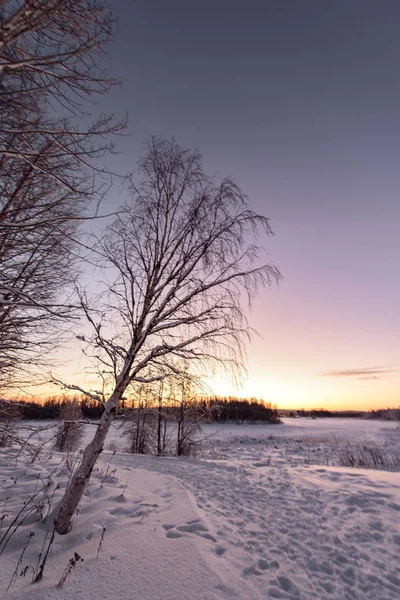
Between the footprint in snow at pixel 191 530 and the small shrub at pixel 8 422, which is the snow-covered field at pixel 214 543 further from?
the small shrub at pixel 8 422

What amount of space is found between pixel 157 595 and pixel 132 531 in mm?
1386

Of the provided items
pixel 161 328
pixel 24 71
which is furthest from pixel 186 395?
pixel 24 71

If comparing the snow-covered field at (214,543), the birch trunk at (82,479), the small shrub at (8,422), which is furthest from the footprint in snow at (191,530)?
the small shrub at (8,422)

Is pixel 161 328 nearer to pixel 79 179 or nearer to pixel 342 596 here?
pixel 79 179

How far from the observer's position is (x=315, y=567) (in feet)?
10.6

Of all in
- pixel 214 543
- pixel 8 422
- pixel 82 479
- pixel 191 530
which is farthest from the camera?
pixel 8 422

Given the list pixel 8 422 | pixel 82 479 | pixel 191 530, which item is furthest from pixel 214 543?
pixel 8 422

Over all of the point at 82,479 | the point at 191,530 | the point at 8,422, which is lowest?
the point at 191,530

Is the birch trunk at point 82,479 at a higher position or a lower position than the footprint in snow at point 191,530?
higher

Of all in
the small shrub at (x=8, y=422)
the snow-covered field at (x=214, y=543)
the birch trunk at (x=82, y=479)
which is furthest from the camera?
the small shrub at (x=8, y=422)

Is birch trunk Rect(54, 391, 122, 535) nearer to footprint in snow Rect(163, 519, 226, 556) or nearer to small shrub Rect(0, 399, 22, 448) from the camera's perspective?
footprint in snow Rect(163, 519, 226, 556)

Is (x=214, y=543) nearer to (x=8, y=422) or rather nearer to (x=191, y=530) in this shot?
(x=191, y=530)

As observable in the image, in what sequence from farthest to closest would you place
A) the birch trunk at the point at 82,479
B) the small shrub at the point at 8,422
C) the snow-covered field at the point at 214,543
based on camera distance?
the small shrub at the point at 8,422 → the birch trunk at the point at 82,479 → the snow-covered field at the point at 214,543

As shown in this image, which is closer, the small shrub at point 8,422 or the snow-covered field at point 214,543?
the snow-covered field at point 214,543
